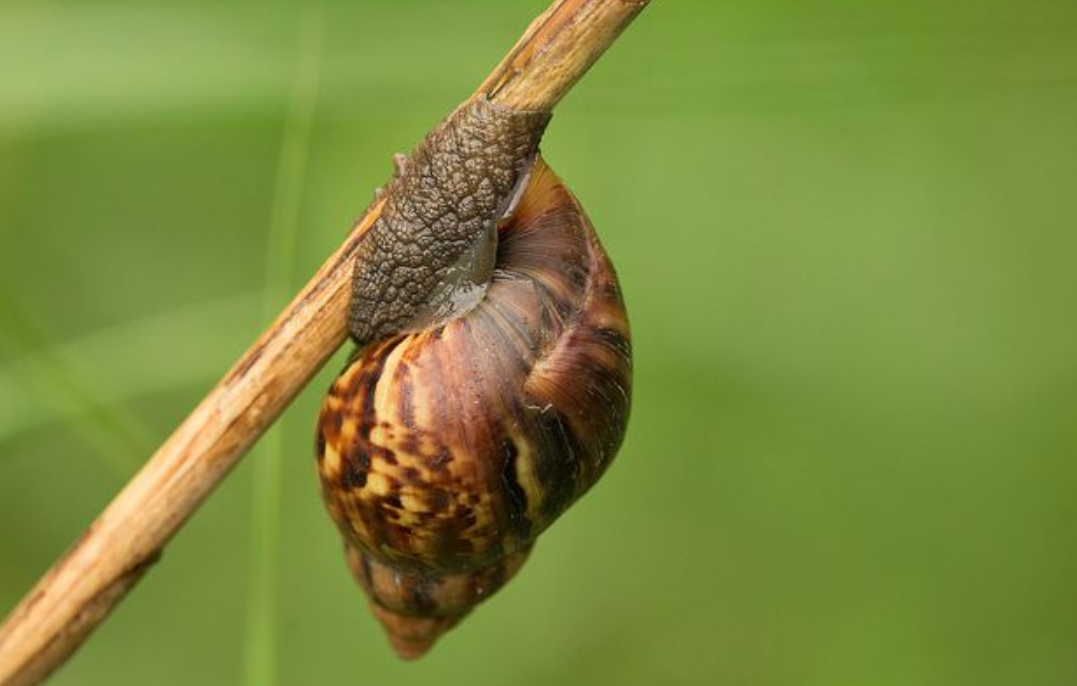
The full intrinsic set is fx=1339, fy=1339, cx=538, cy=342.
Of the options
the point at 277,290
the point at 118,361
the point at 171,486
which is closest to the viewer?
the point at 171,486

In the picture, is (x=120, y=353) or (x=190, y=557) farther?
(x=190, y=557)

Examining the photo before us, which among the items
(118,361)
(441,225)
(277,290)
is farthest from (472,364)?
(118,361)

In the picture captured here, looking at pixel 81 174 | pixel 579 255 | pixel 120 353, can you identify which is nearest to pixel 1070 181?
pixel 579 255

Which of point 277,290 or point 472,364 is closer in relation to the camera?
point 472,364

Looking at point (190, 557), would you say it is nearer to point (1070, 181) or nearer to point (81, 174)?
point (81, 174)

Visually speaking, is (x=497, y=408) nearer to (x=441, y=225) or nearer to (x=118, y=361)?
(x=441, y=225)
